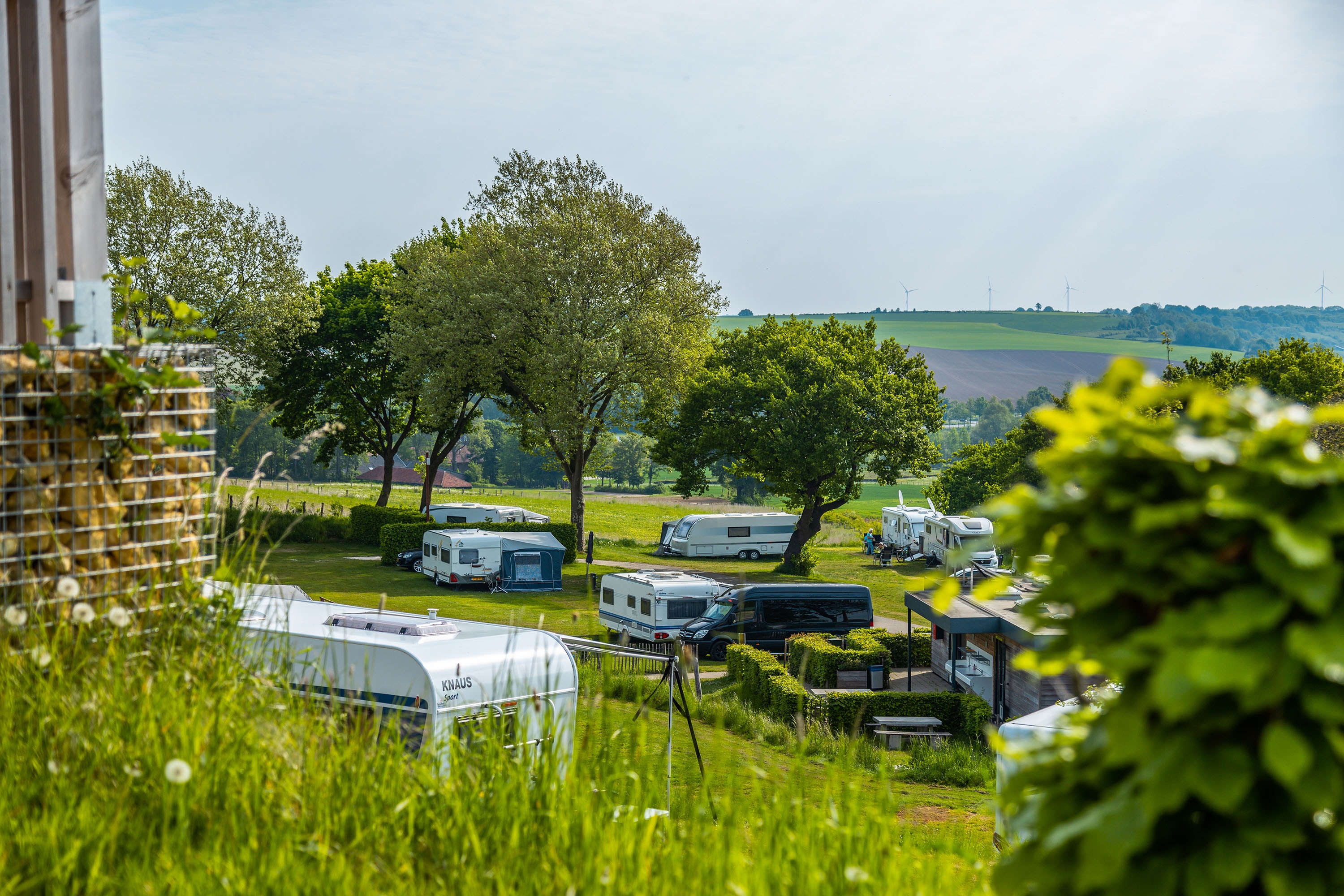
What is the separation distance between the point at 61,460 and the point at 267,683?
116 cm

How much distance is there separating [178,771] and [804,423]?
33.2 metres

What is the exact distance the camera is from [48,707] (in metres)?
2.84

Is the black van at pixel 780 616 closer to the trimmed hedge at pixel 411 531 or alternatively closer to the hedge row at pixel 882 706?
the hedge row at pixel 882 706

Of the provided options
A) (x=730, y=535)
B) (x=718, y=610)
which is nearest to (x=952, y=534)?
(x=730, y=535)

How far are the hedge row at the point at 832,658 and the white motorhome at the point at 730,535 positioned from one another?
1947 cm

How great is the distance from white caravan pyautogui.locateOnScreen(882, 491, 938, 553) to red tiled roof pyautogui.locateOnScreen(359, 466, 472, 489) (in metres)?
54.6

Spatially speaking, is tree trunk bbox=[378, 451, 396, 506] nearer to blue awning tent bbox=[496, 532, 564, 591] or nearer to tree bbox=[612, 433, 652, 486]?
blue awning tent bbox=[496, 532, 564, 591]

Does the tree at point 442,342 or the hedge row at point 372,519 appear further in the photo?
the hedge row at point 372,519

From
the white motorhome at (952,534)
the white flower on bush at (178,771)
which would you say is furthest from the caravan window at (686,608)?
the white flower on bush at (178,771)

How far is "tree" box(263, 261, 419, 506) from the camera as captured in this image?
37.5 meters

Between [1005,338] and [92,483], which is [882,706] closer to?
[92,483]

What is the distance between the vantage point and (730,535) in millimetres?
40750

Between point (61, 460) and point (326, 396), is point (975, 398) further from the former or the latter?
point (61, 460)

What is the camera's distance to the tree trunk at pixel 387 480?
132ft
